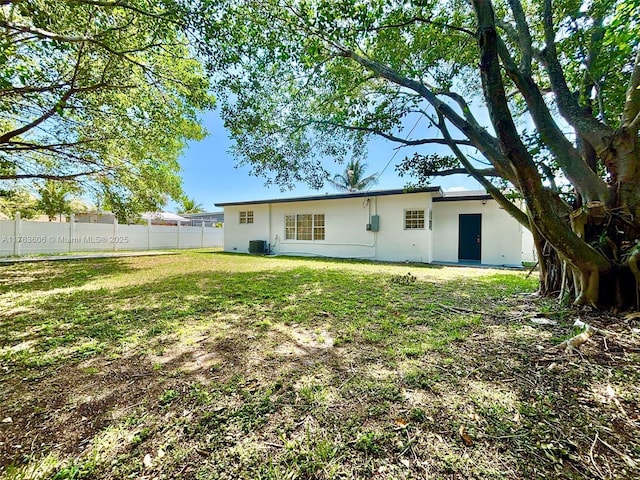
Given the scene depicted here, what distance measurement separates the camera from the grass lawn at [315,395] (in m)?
1.40

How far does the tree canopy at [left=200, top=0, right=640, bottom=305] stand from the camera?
3.44 meters

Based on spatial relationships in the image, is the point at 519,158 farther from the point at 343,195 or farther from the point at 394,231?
the point at 343,195

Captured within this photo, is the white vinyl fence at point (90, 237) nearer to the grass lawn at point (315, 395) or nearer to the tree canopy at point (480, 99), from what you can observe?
the grass lawn at point (315, 395)

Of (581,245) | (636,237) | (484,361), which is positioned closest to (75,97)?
(484,361)

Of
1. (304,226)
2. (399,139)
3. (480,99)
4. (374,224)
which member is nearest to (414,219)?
(374,224)

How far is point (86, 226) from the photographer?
44.3 feet

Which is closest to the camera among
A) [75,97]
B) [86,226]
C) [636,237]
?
[636,237]

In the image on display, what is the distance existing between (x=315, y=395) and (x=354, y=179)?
72.0ft

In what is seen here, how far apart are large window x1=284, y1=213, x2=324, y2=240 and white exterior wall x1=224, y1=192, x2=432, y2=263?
7.6 inches

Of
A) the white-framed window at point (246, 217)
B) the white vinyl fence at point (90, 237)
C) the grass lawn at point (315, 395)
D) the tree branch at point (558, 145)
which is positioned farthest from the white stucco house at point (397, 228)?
the grass lawn at point (315, 395)

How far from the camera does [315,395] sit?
6.43 ft

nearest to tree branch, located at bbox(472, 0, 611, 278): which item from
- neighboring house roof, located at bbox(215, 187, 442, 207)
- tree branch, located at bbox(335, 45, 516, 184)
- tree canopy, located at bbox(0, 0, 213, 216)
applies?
tree branch, located at bbox(335, 45, 516, 184)

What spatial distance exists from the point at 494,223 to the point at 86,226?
62.1 feet

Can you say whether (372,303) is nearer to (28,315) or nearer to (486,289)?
(486,289)
